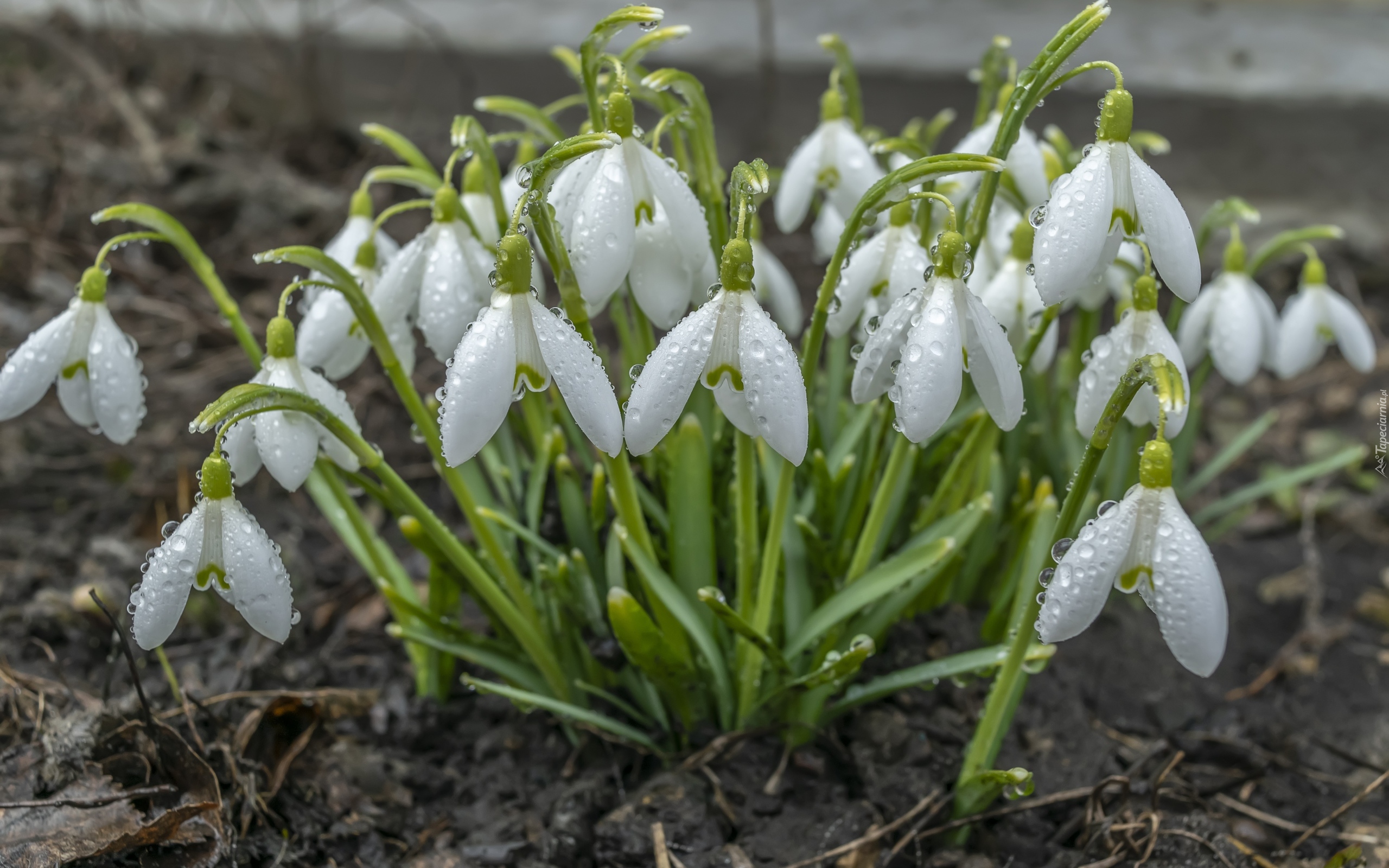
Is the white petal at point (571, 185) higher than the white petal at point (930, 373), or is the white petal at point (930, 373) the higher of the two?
the white petal at point (571, 185)

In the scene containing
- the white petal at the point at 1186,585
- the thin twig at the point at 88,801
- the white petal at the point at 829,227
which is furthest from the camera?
the white petal at the point at 829,227

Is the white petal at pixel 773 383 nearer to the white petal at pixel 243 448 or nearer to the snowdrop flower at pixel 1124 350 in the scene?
the snowdrop flower at pixel 1124 350

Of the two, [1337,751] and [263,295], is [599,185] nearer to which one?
[1337,751]

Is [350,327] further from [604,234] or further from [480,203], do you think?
[604,234]

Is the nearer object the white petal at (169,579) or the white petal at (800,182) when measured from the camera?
the white petal at (169,579)

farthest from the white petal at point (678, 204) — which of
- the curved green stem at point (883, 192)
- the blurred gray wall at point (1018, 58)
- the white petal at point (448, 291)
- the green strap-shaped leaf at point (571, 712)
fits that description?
the blurred gray wall at point (1018, 58)

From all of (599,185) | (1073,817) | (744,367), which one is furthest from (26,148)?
(1073,817)

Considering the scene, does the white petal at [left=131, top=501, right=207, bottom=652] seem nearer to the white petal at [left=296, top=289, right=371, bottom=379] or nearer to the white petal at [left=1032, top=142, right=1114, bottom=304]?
the white petal at [left=296, top=289, right=371, bottom=379]
